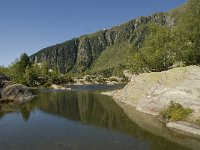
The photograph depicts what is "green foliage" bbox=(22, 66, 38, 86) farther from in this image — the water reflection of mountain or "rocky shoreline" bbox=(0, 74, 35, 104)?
the water reflection of mountain

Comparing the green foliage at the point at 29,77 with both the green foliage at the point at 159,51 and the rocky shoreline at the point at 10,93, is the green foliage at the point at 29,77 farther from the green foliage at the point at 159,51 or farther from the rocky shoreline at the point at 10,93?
the green foliage at the point at 159,51

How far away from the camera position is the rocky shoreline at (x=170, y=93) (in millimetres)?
50000

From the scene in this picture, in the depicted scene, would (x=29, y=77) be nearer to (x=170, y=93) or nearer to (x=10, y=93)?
(x=10, y=93)

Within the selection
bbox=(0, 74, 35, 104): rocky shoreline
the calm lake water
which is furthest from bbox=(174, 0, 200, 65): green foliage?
bbox=(0, 74, 35, 104): rocky shoreline

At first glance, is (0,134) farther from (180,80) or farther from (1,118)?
(180,80)

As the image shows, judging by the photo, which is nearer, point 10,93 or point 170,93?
point 170,93

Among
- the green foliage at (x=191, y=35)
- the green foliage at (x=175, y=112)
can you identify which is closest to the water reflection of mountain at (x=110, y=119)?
the green foliage at (x=175, y=112)

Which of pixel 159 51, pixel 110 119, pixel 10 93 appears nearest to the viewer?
pixel 110 119

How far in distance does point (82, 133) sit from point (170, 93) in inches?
879

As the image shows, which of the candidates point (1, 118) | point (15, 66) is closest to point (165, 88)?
point (1, 118)

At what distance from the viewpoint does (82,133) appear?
48188mm

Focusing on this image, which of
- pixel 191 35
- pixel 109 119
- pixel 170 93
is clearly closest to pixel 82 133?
pixel 109 119

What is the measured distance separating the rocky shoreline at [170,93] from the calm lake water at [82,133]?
170 inches

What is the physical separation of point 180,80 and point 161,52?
130 ft
